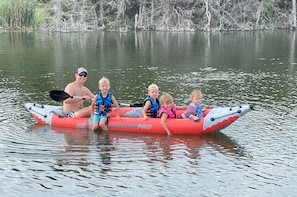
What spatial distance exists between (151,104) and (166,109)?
0.36m

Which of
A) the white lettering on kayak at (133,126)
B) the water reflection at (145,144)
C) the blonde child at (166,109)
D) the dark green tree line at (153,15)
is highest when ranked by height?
the dark green tree line at (153,15)

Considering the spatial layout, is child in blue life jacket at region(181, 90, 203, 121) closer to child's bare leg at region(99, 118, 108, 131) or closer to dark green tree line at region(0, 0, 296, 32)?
child's bare leg at region(99, 118, 108, 131)

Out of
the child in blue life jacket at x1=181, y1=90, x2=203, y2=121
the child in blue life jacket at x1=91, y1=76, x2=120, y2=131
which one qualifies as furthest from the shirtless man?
the child in blue life jacket at x1=181, y1=90, x2=203, y2=121

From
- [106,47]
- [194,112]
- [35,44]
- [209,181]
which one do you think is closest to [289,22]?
[106,47]

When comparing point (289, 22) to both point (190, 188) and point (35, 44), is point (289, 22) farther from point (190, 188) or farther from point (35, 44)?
point (190, 188)

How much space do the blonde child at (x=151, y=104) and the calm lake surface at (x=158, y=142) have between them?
0.57 meters

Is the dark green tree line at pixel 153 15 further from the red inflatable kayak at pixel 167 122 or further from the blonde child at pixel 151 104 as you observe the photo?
the blonde child at pixel 151 104

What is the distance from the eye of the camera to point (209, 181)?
757 cm

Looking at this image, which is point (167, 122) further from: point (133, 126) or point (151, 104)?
point (133, 126)

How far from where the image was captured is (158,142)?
960 cm

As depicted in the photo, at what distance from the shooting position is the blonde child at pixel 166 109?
998cm

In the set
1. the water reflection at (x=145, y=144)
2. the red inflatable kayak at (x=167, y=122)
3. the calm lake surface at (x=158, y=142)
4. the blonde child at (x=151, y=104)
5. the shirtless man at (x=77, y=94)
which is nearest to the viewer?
the calm lake surface at (x=158, y=142)

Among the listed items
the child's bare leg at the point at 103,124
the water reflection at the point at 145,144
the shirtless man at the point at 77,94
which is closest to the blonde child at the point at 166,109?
the water reflection at the point at 145,144

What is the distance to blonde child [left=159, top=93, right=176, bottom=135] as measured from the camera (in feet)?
32.7
